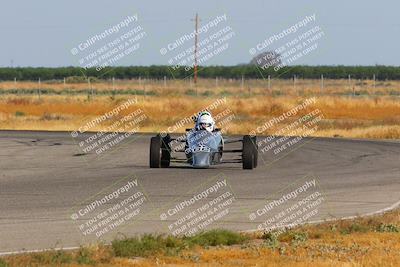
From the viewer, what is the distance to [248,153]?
27641 mm

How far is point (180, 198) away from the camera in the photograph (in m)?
20.9

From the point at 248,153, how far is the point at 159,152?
229 centimetres

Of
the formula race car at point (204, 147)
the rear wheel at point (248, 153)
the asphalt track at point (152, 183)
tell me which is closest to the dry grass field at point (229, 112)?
the asphalt track at point (152, 183)

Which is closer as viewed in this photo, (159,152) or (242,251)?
(242,251)

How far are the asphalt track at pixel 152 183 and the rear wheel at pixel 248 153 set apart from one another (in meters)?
0.33

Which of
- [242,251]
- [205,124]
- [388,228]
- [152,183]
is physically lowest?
[152,183]

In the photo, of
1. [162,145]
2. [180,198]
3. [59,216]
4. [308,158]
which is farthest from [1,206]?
[308,158]

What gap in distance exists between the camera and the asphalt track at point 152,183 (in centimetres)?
1678

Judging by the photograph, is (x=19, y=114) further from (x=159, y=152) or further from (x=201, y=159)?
(x=201, y=159)

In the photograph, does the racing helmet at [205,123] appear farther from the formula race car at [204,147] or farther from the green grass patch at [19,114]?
the green grass patch at [19,114]

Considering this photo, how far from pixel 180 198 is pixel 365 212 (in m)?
3.69

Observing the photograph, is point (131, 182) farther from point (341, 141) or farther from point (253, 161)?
point (341, 141)

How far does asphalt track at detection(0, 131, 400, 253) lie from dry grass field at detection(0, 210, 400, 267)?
1.17 m

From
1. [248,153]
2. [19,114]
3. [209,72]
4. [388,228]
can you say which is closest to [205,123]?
[248,153]
